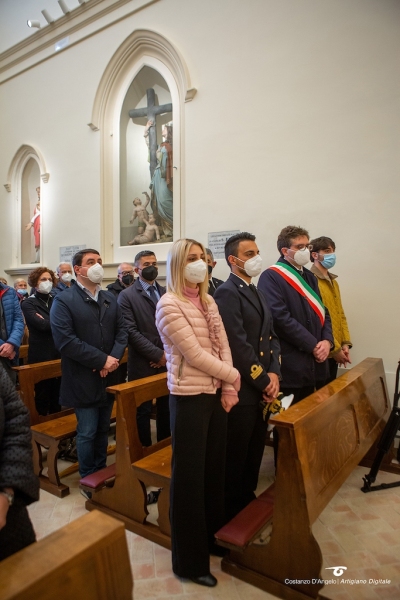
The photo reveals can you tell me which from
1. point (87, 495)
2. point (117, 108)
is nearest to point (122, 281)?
point (87, 495)

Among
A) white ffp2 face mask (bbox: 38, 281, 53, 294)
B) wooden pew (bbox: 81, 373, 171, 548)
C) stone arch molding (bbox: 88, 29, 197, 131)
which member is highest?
stone arch molding (bbox: 88, 29, 197, 131)

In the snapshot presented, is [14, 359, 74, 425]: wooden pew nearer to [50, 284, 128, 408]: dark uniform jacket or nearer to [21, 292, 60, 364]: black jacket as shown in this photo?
[50, 284, 128, 408]: dark uniform jacket

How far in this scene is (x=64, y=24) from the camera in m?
6.89

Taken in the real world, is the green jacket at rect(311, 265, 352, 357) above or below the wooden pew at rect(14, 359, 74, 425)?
above

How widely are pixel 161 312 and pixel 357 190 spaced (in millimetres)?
3169

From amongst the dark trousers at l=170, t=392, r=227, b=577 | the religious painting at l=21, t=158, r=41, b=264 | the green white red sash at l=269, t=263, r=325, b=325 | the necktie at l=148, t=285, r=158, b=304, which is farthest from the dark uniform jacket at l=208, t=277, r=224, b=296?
the religious painting at l=21, t=158, r=41, b=264

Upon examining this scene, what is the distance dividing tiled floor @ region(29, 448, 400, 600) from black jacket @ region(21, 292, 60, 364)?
1561 mm

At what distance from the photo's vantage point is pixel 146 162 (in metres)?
6.42

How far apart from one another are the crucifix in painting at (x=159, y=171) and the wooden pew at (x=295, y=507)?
4.30m

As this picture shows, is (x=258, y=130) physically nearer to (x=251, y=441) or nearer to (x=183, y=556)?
(x=251, y=441)

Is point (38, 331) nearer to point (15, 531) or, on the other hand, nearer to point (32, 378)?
point (32, 378)

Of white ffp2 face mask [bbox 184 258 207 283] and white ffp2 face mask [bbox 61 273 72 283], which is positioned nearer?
white ffp2 face mask [bbox 184 258 207 283]

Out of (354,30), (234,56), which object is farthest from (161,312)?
(234,56)

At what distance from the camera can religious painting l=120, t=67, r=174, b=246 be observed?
6047 millimetres
